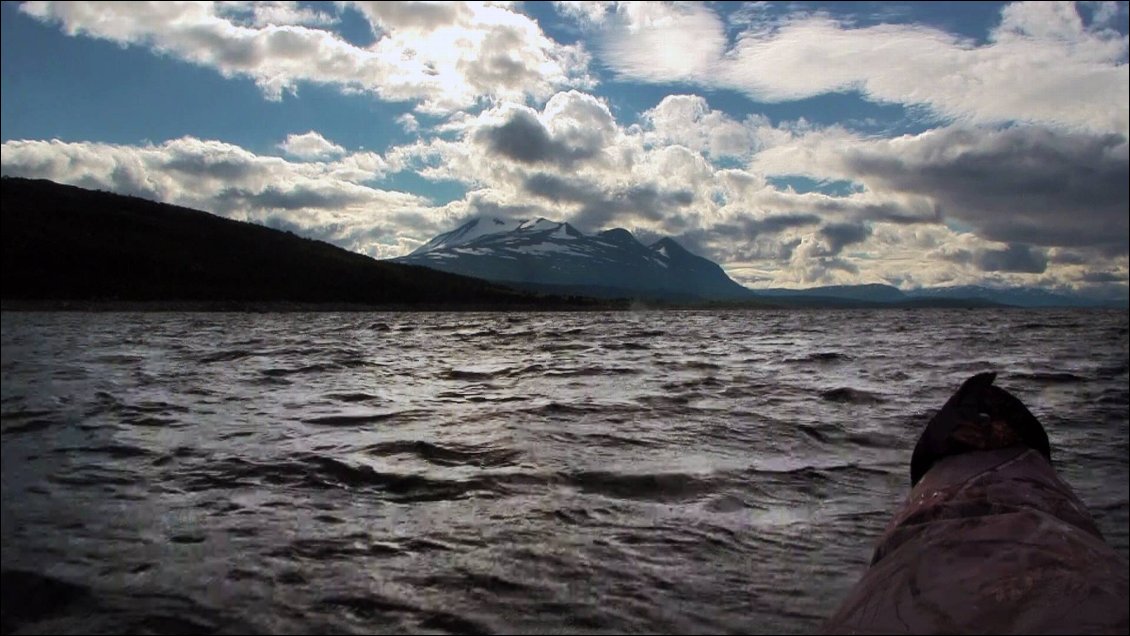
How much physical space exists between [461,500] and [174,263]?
103 metres

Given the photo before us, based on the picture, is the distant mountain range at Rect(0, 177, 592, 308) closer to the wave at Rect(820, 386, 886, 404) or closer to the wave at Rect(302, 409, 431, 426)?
the wave at Rect(302, 409, 431, 426)

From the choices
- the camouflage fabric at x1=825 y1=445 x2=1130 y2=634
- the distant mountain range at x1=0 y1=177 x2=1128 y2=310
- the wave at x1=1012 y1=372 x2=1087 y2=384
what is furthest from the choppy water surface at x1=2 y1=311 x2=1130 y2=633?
the distant mountain range at x1=0 y1=177 x2=1128 y2=310

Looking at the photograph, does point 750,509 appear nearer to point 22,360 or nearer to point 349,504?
point 349,504

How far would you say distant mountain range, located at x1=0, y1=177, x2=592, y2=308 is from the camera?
7844 centimetres

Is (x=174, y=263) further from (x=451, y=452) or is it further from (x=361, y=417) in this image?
(x=451, y=452)

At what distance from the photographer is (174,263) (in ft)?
313

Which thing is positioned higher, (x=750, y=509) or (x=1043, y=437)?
(x=1043, y=437)

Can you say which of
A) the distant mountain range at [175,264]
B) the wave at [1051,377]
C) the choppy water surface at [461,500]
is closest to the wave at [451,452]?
the choppy water surface at [461,500]

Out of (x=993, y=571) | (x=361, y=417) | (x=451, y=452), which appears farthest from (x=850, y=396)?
(x=993, y=571)

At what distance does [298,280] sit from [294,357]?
86.8 m

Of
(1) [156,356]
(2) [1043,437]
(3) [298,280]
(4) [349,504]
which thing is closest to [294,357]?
(1) [156,356]

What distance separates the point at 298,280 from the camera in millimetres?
103500

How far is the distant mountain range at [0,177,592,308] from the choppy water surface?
73.4m

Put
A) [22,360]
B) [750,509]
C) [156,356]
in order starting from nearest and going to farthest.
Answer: [750,509]
[22,360]
[156,356]
